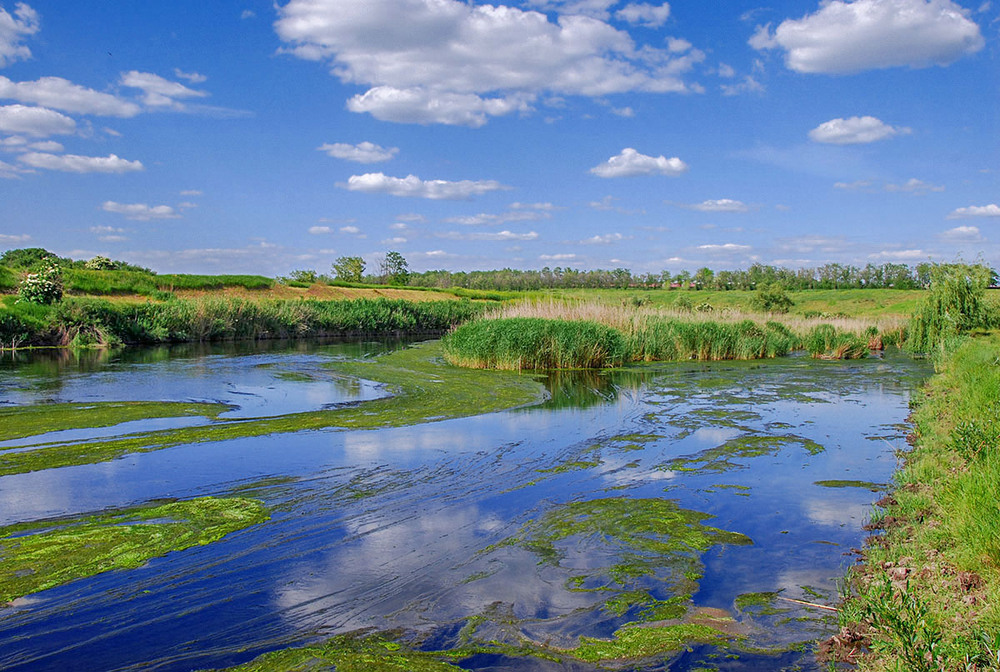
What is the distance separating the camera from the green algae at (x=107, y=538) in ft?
14.5

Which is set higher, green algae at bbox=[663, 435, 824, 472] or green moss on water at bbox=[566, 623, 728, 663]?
green moss on water at bbox=[566, 623, 728, 663]

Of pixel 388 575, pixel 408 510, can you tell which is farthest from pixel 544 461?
pixel 388 575

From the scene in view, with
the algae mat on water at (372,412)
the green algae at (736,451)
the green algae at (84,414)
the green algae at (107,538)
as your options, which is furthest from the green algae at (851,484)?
the green algae at (84,414)

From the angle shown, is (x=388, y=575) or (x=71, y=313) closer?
(x=388, y=575)

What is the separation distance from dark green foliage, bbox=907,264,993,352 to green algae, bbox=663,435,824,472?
17.8 m

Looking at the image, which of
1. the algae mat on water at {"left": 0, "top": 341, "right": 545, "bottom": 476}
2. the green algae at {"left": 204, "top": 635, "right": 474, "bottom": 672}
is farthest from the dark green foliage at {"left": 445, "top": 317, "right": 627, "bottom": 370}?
the green algae at {"left": 204, "top": 635, "right": 474, "bottom": 672}

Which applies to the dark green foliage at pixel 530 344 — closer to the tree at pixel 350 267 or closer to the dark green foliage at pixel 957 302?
the dark green foliage at pixel 957 302

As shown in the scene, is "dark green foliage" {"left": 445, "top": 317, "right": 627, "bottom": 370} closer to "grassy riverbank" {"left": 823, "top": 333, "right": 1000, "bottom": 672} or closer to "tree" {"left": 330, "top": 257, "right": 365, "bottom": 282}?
"grassy riverbank" {"left": 823, "top": 333, "right": 1000, "bottom": 672}

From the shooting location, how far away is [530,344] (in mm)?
18438

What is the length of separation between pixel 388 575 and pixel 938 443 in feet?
21.9

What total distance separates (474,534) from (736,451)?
4539 mm

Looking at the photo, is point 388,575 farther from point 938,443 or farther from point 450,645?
point 938,443

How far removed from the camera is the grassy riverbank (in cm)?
298

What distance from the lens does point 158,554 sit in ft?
15.8
